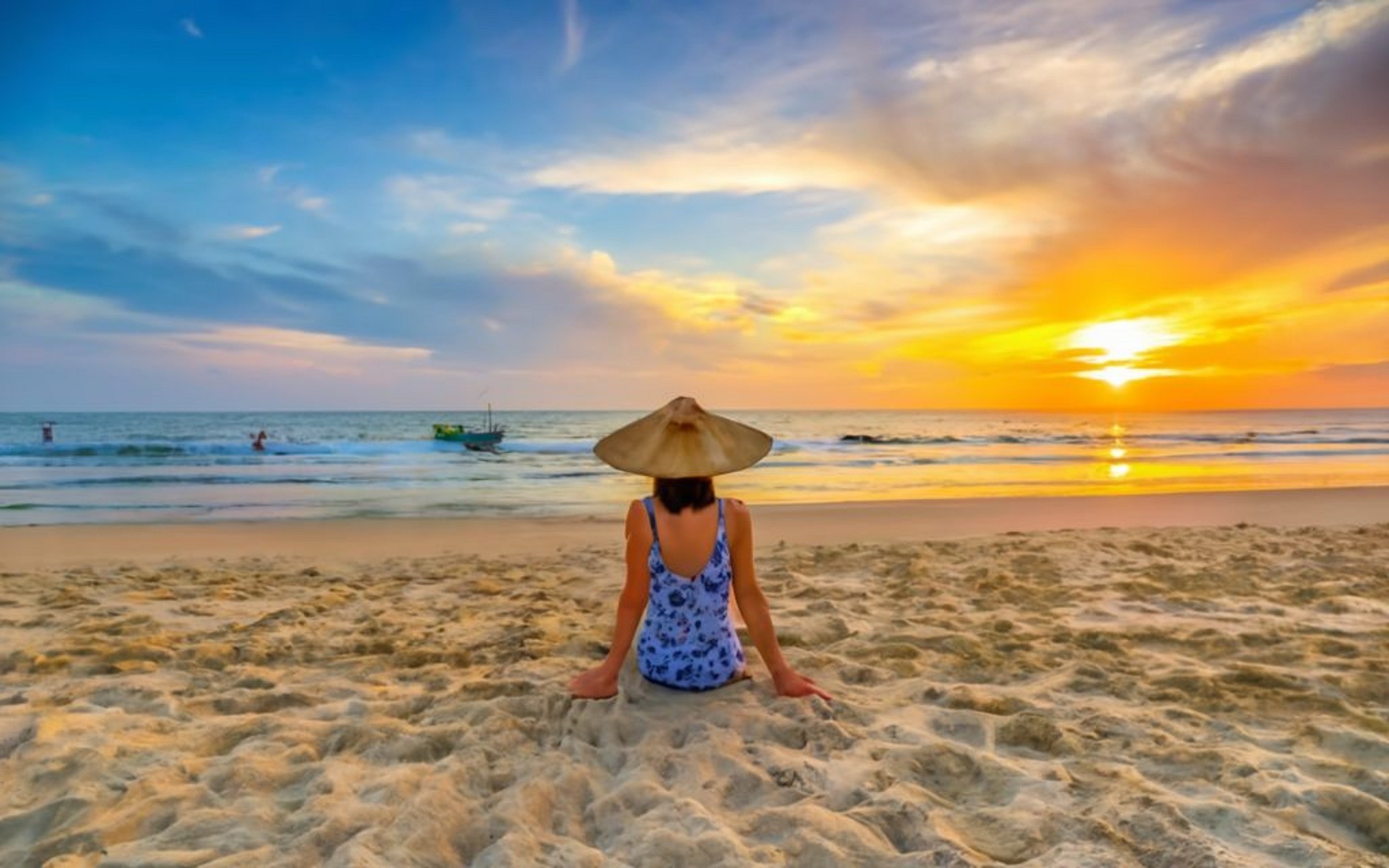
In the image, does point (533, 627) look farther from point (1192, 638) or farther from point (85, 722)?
point (1192, 638)

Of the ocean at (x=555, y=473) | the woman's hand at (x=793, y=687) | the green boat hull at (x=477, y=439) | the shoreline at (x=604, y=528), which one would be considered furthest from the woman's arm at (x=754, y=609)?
the green boat hull at (x=477, y=439)

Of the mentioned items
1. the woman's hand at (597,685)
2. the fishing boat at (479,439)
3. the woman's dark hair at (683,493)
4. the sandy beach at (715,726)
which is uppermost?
the woman's dark hair at (683,493)

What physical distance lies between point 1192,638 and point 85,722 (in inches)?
234

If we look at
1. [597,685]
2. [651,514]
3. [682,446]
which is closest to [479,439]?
[597,685]

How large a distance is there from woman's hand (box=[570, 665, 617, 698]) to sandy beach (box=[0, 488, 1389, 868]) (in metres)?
0.06

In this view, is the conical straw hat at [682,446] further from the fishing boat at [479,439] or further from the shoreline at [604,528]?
the fishing boat at [479,439]

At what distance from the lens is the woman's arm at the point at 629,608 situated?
12.5 ft

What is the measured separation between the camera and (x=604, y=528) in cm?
1060

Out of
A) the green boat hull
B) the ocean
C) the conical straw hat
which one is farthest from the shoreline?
the green boat hull

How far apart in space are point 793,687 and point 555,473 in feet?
54.8

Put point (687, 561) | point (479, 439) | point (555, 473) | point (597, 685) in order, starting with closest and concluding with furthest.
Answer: point (687, 561) < point (597, 685) < point (555, 473) < point (479, 439)

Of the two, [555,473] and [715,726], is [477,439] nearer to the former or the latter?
[555,473]

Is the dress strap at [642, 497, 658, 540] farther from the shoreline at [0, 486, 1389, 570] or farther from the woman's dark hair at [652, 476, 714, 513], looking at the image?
the shoreline at [0, 486, 1389, 570]

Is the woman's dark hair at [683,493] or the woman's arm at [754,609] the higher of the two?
the woman's dark hair at [683,493]
